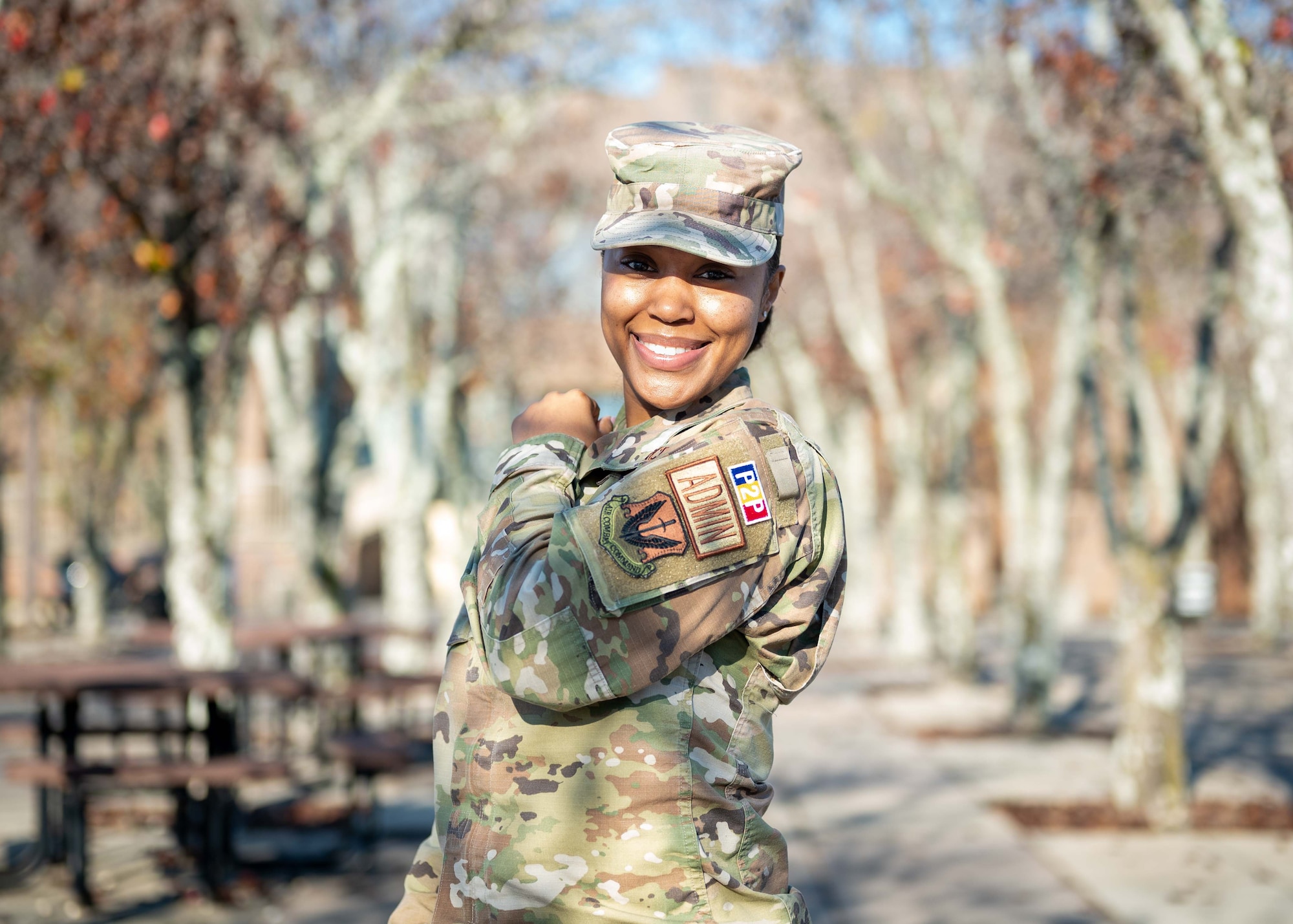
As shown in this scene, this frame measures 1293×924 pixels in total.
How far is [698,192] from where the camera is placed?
1.78 meters

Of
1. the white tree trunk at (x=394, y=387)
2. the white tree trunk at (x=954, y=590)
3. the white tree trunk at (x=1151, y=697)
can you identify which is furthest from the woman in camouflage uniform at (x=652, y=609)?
the white tree trunk at (x=954, y=590)

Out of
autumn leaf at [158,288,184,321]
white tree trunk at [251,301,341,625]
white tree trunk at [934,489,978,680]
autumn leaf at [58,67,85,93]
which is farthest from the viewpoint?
white tree trunk at [934,489,978,680]

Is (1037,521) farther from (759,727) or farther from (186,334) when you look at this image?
(759,727)

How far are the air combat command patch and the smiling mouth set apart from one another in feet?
0.79

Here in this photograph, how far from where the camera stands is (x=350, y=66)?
12367 millimetres

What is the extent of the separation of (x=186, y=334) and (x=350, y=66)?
4962 mm

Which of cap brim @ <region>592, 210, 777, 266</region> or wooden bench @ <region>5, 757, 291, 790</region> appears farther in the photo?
wooden bench @ <region>5, 757, 291, 790</region>

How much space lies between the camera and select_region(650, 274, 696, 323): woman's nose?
181cm

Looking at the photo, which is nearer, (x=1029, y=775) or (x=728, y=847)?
(x=728, y=847)

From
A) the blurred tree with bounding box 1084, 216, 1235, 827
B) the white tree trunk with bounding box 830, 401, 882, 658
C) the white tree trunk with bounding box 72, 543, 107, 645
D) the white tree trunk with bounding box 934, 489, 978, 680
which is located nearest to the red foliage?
the blurred tree with bounding box 1084, 216, 1235, 827

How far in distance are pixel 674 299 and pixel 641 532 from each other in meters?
0.34

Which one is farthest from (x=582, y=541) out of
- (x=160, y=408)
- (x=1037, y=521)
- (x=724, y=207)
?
(x=160, y=408)

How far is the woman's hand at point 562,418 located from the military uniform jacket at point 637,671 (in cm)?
5

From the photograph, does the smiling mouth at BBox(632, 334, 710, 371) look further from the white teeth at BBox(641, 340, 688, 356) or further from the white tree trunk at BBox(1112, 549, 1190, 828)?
the white tree trunk at BBox(1112, 549, 1190, 828)
